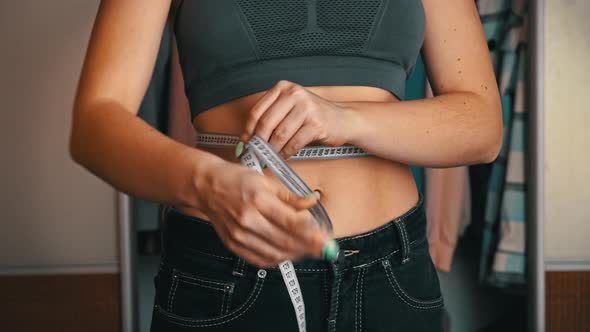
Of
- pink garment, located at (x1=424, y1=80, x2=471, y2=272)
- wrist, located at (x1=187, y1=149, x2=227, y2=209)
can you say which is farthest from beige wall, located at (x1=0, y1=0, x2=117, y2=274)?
wrist, located at (x1=187, y1=149, x2=227, y2=209)

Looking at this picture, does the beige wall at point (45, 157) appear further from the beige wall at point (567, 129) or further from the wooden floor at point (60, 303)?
the beige wall at point (567, 129)

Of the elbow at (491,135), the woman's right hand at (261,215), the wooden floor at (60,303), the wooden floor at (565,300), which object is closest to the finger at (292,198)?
the woman's right hand at (261,215)

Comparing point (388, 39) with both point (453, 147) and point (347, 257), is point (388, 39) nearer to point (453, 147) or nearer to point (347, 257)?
point (453, 147)

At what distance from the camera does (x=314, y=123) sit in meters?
0.72

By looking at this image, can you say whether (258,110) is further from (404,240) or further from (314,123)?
(404,240)

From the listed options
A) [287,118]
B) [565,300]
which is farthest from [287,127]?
[565,300]

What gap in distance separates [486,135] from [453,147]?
64 millimetres

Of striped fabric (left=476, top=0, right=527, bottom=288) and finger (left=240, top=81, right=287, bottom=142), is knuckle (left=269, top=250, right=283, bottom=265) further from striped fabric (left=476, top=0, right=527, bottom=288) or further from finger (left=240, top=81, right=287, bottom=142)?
striped fabric (left=476, top=0, right=527, bottom=288)

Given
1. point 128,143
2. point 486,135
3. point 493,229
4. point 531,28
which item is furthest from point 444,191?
point 128,143

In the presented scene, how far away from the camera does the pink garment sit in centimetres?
228

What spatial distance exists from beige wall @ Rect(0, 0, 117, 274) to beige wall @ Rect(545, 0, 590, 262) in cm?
145

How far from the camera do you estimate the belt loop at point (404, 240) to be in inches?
35.0

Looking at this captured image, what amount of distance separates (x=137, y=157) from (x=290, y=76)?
282mm

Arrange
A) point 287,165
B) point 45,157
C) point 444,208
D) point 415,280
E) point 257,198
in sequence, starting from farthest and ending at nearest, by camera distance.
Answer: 1. point 444,208
2. point 45,157
3. point 415,280
4. point 287,165
5. point 257,198
